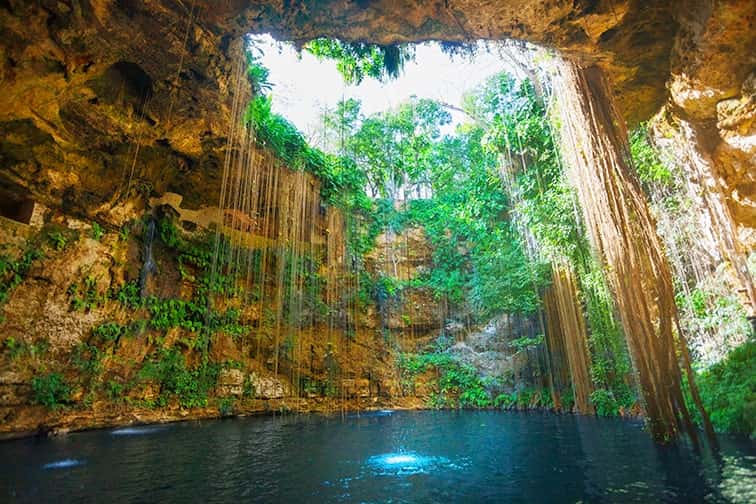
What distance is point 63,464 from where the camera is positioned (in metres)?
4.09

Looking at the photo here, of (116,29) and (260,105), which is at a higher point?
(260,105)

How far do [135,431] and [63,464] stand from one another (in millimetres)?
2844

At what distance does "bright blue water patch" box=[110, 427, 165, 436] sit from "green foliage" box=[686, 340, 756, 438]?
840cm

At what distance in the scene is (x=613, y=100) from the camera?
16.1 feet

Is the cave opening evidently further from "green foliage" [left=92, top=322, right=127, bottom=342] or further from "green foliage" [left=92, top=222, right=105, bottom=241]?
"green foliage" [left=92, top=322, right=127, bottom=342]

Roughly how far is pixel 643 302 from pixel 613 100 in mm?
2654

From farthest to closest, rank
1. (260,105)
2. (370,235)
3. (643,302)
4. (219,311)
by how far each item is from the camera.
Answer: (370,235)
(219,311)
(260,105)
(643,302)

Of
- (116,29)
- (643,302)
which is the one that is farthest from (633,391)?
(116,29)

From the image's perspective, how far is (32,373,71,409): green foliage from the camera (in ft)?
21.1

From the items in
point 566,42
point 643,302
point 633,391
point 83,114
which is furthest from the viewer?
point 633,391

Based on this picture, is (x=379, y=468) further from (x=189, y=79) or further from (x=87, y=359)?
(x=189, y=79)

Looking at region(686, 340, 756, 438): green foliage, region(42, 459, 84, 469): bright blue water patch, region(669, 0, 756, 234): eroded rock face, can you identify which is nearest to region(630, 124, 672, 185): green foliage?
region(669, 0, 756, 234): eroded rock face

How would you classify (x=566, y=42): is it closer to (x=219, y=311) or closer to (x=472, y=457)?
(x=472, y=457)

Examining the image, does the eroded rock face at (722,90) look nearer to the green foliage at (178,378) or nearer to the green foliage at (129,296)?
the green foliage at (178,378)
